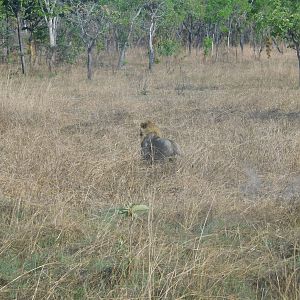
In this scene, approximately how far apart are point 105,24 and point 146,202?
1356 cm

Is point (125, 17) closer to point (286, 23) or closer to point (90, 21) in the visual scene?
point (90, 21)

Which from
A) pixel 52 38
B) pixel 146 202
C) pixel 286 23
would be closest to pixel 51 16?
pixel 52 38

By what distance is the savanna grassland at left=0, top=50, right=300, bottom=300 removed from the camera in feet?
10.6

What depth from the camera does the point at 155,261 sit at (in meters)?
3.25

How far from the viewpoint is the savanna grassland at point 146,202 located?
3232mm

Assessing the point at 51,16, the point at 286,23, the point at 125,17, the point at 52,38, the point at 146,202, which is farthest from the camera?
the point at 125,17

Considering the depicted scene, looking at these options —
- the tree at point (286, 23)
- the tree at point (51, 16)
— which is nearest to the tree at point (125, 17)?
the tree at point (51, 16)

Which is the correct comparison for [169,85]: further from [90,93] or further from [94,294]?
[94,294]

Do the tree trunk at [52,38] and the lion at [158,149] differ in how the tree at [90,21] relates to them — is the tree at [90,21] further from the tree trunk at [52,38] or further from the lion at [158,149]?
the lion at [158,149]

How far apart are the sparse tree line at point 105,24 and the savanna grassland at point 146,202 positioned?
19.4ft

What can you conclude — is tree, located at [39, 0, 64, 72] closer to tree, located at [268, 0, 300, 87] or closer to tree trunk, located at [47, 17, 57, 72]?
tree trunk, located at [47, 17, 57, 72]

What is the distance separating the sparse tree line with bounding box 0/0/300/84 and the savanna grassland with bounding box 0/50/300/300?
5903 millimetres

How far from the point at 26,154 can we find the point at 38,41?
17.6 m

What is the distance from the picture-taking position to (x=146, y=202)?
4.74 m
